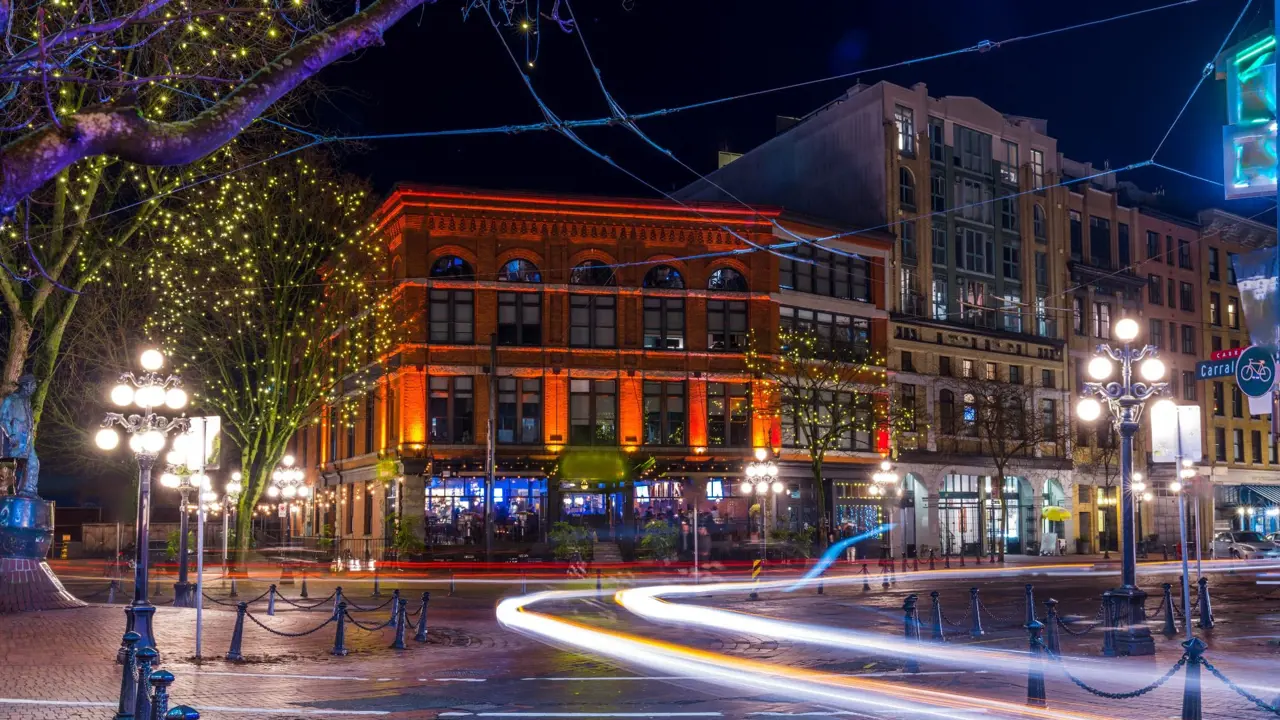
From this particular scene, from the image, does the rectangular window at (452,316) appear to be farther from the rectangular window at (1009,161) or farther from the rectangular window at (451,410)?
the rectangular window at (1009,161)

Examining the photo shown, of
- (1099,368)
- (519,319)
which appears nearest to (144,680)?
(1099,368)

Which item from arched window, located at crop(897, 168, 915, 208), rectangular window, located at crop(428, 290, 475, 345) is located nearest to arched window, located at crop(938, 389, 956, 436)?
arched window, located at crop(897, 168, 915, 208)

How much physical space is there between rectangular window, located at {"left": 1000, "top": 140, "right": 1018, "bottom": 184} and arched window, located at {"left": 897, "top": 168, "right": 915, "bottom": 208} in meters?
6.47

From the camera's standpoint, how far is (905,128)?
190ft

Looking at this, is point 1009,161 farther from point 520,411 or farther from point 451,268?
point 451,268

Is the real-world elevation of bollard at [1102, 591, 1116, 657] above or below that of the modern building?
below

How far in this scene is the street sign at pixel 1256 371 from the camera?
41.0 ft

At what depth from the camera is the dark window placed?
2035 inches

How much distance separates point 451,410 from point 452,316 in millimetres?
3664

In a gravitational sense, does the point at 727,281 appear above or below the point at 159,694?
above

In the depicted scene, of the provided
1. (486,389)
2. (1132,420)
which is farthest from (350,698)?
(486,389)

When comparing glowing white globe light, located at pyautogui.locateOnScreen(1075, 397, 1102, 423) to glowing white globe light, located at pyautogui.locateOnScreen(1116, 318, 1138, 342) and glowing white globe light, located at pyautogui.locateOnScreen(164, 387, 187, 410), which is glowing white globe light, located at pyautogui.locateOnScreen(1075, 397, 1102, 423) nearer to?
glowing white globe light, located at pyautogui.locateOnScreen(1116, 318, 1138, 342)

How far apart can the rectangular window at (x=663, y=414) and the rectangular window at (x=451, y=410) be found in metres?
7.23

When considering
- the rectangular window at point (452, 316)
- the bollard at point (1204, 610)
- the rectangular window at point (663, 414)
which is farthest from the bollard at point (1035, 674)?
the rectangular window at point (663, 414)
